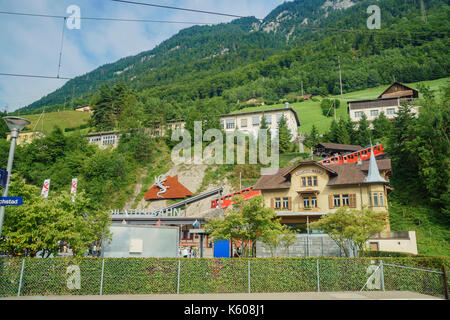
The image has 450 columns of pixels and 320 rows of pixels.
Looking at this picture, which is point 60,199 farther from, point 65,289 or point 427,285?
point 427,285

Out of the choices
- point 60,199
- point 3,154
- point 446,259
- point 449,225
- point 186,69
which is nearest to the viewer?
point 446,259

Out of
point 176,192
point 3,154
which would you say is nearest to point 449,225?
point 176,192

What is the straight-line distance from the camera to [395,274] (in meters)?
15.6

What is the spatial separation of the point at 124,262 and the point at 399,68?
377 feet

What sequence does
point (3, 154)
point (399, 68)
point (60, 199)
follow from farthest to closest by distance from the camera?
point (399, 68), point (3, 154), point (60, 199)

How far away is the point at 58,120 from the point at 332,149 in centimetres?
8987

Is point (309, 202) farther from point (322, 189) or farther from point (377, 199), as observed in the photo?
point (377, 199)

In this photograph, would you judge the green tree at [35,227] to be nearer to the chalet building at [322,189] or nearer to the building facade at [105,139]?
the chalet building at [322,189]

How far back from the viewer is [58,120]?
360ft

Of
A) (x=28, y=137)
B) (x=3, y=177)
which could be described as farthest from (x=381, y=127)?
(x=28, y=137)

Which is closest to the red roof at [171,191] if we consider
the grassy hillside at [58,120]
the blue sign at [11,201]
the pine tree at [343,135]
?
the pine tree at [343,135]

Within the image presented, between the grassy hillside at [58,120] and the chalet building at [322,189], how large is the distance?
3375 inches

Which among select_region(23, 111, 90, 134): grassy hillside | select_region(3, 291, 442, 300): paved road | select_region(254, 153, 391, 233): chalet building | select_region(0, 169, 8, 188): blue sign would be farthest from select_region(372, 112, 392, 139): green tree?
select_region(23, 111, 90, 134): grassy hillside

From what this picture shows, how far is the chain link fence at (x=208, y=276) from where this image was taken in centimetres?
1352
